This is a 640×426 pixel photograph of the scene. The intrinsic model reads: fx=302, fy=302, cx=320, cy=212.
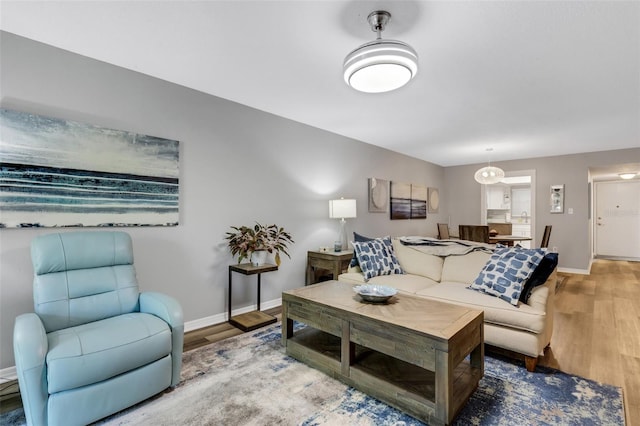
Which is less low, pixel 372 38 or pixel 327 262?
pixel 372 38

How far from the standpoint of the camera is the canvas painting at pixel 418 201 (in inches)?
251

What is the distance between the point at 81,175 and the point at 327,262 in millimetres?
2665

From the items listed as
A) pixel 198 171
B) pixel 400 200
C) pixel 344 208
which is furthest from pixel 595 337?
pixel 198 171

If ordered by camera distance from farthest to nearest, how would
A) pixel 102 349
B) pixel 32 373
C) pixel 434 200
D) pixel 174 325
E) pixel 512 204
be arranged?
1. pixel 512 204
2. pixel 434 200
3. pixel 174 325
4. pixel 102 349
5. pixel 32 373

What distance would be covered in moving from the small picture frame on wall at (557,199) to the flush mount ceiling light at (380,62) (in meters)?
5.99

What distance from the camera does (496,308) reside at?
2348 millimetres

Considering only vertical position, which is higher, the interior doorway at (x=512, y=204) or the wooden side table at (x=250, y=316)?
the interior doorway at (x=512, y=204)

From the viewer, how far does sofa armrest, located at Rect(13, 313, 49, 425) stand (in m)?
1.46

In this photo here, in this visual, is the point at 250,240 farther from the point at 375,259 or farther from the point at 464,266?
the point at 464,266

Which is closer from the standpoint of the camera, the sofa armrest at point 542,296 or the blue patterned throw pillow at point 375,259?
the sofa armrest at point 542,296

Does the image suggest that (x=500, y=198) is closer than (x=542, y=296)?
No

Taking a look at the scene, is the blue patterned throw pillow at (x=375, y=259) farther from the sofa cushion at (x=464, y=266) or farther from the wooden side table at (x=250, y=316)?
the wooden side table at (x=250, y=316)

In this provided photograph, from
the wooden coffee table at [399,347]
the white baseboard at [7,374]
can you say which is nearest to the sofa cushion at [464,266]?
the wooden coffee table at [399,347]

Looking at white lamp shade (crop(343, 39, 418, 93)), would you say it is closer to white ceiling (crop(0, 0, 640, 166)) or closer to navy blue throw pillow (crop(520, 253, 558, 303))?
white ceiling (crop(0, 0, 640, 166))
